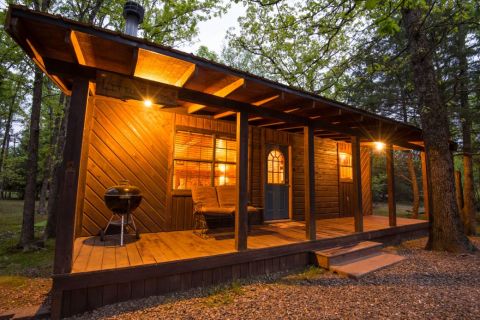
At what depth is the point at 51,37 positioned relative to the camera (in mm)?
2209

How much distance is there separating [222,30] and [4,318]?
40.5 feet

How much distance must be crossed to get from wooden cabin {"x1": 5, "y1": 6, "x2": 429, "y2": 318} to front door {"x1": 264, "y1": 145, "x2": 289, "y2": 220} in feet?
0.12

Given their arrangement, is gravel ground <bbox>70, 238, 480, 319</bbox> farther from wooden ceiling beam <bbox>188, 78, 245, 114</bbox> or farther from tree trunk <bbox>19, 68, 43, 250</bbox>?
tree trunk <bbox>19, 68, 43, 250</bbox>

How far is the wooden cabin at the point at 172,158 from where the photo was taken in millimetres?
2504

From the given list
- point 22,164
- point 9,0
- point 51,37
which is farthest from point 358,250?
point 22,164

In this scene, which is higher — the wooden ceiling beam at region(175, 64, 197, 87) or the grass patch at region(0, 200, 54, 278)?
the wooden ceiling beam at region(175, 64, 197, 87)

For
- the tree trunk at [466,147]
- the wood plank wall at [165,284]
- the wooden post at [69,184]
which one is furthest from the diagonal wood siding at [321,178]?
the wooden post at [69,184]

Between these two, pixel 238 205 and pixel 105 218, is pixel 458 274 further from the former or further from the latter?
pixel 105 218

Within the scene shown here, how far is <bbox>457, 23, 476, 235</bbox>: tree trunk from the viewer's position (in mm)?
7090

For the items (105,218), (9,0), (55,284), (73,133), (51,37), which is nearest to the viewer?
(51,37)

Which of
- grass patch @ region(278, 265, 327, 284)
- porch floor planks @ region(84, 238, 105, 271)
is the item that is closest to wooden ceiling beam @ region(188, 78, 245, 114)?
porch floor planks @ region(84, 238, 105, 271)

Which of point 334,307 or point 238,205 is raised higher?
point 238,205

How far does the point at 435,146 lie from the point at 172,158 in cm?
556

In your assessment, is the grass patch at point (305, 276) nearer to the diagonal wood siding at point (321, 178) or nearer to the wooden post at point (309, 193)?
the wooden post at point (309, 193)
